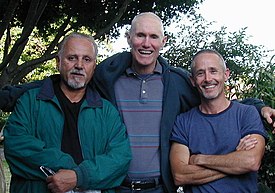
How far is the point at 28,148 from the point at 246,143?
4.48 ft

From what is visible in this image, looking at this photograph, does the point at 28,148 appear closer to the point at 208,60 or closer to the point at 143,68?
the point at 143,68

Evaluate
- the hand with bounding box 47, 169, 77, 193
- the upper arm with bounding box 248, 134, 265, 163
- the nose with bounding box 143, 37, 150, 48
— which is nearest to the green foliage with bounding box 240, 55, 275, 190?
the upper arm with bounding box 248, 134, 265, 163

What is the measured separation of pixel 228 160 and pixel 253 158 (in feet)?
0.51

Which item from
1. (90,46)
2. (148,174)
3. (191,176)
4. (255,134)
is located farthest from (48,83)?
(255,134)

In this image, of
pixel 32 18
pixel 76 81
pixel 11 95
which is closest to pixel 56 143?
pixel 76 81

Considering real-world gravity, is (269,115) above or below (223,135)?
above

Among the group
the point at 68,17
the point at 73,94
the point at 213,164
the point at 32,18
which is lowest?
the point at 213,164

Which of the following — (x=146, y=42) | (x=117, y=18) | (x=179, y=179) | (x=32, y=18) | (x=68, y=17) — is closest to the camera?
(x=179, y=179)

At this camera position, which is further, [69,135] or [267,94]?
[267,94]

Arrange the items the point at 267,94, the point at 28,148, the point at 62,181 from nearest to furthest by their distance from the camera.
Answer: the point at 62,181
the point at 28,148
the point at 267,94

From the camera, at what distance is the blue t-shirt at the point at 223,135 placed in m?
3.00

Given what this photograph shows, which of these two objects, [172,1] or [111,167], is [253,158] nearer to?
[111,167]

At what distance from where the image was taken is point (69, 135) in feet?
9.74

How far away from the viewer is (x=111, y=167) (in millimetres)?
2881
